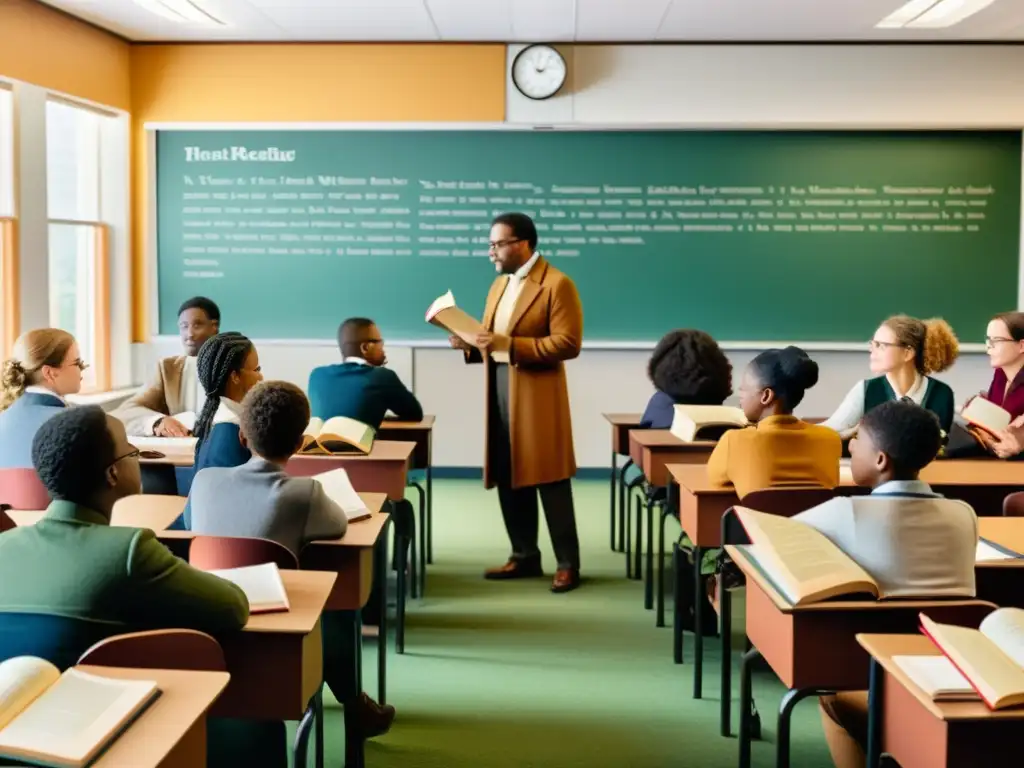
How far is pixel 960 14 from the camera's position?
6.34m

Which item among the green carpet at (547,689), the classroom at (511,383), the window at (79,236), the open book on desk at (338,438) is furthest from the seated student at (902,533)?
the window at (79,236)

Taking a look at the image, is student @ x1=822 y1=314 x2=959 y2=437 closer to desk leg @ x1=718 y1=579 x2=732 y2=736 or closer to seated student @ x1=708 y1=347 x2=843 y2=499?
seated student @ x1=708 y1=347 x2=843 y2=499

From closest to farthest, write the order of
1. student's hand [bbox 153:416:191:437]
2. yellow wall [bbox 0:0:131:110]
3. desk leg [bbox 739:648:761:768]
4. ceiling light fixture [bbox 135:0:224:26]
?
desk leg [bbox 739:648:761:768] < student's hand [bbox 153:416:191:437] < yellow wall [bbox 0:0:131:110] < ceiling light fixture [bbox 135:0:224:26]

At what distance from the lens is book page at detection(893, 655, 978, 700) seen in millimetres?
1680

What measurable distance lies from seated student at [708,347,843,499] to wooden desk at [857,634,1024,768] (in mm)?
1271

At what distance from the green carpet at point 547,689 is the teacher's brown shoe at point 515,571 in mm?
67

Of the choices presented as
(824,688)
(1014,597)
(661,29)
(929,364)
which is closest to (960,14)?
(661,29)

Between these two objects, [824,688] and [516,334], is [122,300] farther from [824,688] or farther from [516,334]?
[824,688]

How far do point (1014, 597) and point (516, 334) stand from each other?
2.63 metres

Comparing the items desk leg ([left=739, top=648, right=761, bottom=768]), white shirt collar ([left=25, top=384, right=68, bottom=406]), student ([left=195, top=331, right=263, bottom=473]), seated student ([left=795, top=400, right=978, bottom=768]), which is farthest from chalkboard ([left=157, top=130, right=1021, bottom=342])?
seated student ([left=795, top=400, right=978, bottom=768])

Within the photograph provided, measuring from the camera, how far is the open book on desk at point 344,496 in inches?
115

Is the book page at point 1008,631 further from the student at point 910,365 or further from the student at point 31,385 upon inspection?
the student at point 31,385

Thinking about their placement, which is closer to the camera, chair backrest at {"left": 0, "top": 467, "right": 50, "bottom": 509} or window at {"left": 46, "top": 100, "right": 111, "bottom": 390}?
chair backrest at {"left": 0, "top": 467, "right": 50, "bottom": 509}

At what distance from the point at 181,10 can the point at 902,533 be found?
5.42 meters
